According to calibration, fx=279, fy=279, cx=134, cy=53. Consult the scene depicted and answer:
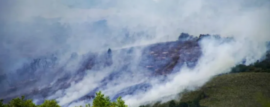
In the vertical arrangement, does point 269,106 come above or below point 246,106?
below

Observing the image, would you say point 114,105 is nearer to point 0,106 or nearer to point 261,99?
point 0,106

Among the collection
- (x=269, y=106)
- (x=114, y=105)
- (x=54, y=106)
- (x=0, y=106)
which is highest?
(x=0, y=106)

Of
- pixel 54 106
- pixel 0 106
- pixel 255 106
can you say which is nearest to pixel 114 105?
pixel 54 106

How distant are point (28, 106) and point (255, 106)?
173080mm

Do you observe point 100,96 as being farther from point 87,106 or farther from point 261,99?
point 261,99

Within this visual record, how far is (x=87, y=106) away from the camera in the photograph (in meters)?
52.3

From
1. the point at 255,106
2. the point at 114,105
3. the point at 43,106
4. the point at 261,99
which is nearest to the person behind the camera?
the point at 261,99

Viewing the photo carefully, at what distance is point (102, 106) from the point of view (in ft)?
162

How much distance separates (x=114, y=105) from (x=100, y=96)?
3981 mm

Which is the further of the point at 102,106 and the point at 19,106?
the point at 19,106

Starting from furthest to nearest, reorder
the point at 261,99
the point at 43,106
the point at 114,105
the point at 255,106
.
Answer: the point at 255,106
the point at 43,106
the point at 114,105
the point at 261,99

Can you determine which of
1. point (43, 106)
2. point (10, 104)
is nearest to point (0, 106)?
point (10, 104)

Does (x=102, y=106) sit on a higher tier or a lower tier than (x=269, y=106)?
higher

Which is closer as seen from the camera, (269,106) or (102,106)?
(269,106)
